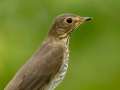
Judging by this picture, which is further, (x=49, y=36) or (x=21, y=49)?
(x=21, y=49)

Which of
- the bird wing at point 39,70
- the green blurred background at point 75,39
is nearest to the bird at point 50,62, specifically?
the bird wing at point 39,70

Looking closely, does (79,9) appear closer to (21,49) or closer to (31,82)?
(21,49)

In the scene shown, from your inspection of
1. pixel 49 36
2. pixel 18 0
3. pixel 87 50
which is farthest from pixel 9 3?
pixel 49 36

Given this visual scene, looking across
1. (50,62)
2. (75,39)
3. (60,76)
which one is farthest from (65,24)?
(75,39)

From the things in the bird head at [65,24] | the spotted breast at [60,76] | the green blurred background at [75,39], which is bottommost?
the green blurred background at [75,39]

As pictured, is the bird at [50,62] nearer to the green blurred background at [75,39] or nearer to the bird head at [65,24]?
the bird head at [65,24]

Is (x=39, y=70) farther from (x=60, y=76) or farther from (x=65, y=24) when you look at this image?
(x=65, y=24)

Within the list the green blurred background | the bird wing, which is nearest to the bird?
the bird wing
